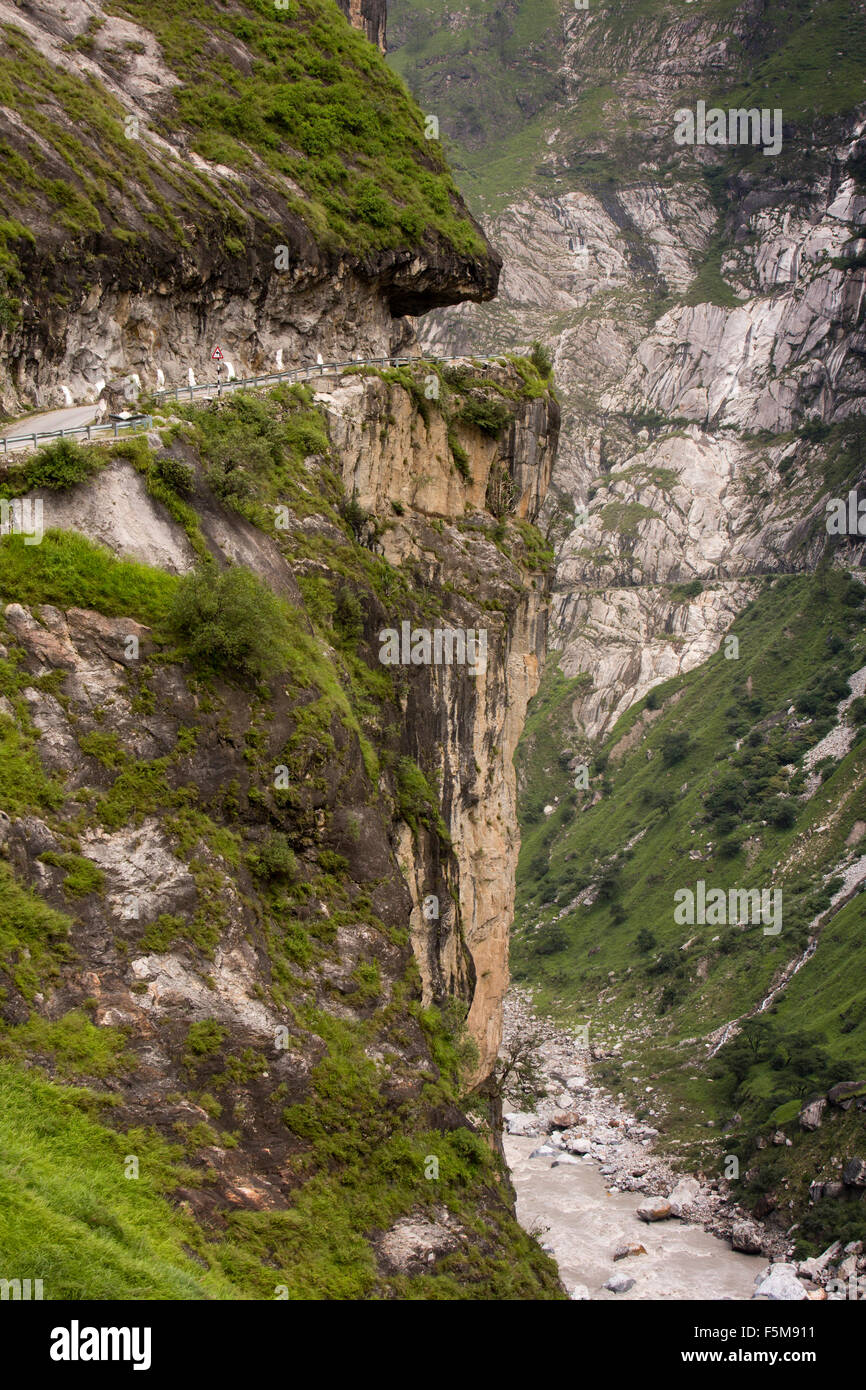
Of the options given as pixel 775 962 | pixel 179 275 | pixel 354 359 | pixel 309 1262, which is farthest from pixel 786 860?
pixel 309 1262

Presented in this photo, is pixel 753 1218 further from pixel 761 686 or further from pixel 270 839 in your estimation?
pixel 761 686

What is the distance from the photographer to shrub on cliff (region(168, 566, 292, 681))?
29188mm

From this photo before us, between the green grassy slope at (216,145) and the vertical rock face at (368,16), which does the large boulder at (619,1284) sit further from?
the vertical rock face at (368,16)

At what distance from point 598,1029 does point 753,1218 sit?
3985 cm

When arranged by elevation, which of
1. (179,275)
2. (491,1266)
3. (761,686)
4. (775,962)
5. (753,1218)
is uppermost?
(761,686)

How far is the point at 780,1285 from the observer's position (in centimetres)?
6425

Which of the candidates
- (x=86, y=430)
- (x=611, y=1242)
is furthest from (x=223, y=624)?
(x=611, y=1242)

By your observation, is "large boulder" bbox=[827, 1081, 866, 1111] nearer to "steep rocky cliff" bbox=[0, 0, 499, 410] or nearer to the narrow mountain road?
"steep rocky cliff" bbox=[0, 0, 499, 410]

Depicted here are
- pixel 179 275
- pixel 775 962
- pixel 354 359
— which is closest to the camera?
pixel 179 275

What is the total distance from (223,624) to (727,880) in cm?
10532

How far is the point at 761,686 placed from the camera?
159 meters

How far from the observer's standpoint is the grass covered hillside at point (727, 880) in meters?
89.3

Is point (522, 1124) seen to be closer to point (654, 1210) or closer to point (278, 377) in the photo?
point (654, 1210)

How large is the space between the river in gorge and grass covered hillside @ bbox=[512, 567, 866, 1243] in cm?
581
